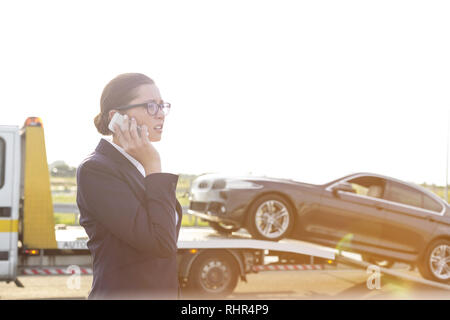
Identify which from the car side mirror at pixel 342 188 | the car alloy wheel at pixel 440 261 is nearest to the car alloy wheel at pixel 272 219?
the car side mirror at pixel 342 188

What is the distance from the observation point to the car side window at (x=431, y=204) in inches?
333

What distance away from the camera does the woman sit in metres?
1.63

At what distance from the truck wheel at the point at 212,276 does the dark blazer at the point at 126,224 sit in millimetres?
5480

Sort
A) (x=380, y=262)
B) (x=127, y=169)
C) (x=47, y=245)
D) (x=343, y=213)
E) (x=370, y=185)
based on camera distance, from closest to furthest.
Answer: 1. (x=127, y=169)
2. (x=47, y=245)
3. (x=343, y=213)
4. (x=370, y=185)
5. (x=380, y=262)

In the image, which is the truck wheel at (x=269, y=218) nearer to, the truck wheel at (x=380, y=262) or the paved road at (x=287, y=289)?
the paved road at (x=287, y=289)

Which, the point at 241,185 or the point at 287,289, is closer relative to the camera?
the point at 241,185

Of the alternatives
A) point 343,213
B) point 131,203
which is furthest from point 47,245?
point 131,203

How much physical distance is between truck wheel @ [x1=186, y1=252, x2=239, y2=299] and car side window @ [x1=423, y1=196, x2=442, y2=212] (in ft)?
10.5

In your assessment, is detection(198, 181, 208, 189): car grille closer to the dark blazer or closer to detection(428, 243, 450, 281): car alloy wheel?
detection(428, 243, 450, 281): car alloy wheel

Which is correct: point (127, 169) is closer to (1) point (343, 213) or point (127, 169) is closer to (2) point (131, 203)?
(2) point (131, 203)

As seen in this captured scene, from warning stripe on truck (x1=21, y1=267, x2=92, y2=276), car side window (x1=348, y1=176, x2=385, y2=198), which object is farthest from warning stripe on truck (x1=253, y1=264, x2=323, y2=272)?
warning stripe on truck (x1=21, y1=267, x2=92, y2=276)

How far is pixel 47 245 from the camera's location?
22.2 ft

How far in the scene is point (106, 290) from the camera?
1.72 metres

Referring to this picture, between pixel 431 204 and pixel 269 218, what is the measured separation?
108 inches
